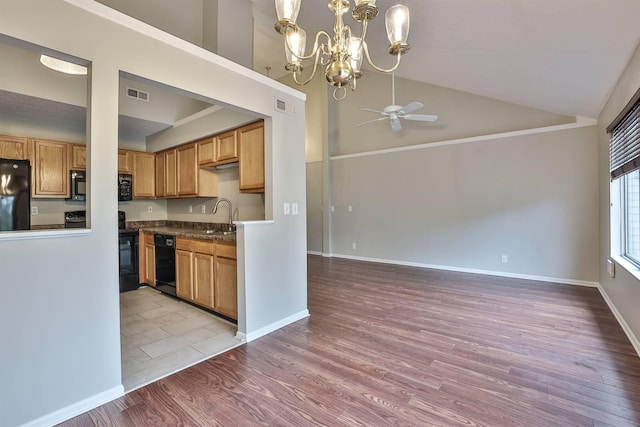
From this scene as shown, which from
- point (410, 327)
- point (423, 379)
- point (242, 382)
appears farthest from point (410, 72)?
point (242, 382)

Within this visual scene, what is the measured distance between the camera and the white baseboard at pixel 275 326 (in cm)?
268

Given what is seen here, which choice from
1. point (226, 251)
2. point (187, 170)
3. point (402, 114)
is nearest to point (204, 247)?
point (226, 251)

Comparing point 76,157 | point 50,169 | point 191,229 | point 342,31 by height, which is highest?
point 342,31

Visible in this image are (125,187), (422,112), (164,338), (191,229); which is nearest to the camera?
(164,338)

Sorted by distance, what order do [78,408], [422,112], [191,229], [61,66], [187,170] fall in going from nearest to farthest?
[78,408] → [61,66] → [187,170] → [191,229] → [422,112]

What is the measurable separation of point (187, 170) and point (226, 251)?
6.12ft

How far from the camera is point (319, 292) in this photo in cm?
421

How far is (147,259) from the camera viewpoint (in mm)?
4363

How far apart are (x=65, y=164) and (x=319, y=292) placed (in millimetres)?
3876

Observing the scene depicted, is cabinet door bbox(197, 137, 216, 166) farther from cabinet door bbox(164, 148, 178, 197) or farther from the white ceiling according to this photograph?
the white ceiling

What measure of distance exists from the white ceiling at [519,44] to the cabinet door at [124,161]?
9.52ft

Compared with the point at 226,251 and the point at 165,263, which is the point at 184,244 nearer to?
the point at 165,263

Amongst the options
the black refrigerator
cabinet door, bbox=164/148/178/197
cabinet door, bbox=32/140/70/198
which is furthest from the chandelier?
cabinet door, bbox=32/140/70/198

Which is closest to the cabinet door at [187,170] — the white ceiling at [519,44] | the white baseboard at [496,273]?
the white ceiling at [519,44]
